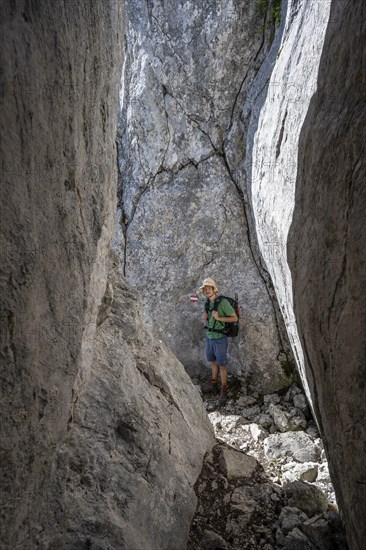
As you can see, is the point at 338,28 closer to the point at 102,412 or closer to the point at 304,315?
the point at 304,315

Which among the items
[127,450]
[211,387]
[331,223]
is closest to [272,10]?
[331,223]

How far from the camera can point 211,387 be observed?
8.47 m

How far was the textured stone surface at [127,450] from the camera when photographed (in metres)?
2.72

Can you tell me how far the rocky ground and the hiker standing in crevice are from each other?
6.28 ft

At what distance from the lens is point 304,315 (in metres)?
3.82

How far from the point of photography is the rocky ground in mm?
3475

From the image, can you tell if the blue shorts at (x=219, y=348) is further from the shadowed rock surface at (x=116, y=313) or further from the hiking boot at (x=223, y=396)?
the shadowed rock surface at (x=116, y=313)

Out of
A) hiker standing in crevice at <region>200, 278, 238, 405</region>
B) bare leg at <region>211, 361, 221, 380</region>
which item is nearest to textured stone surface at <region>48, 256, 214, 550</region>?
hiker standing in crevice at <region>200, 278, 238, 405</region>

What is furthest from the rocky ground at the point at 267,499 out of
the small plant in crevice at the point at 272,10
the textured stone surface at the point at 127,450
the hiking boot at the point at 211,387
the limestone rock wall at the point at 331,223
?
the small plant in crevice at the point at 272,10

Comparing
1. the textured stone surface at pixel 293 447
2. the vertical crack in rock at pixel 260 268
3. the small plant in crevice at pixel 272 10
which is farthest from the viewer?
the vertical crack in rock at pixel 260 268

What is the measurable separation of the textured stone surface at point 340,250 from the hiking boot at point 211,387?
4793 mm

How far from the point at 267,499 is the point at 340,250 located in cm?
277

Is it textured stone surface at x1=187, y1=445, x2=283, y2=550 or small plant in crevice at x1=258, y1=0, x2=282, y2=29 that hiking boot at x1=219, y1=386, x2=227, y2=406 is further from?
small plant in crevice at x1=258, y1=0, x2=282, y2=29

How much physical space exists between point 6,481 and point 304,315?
2.81m
